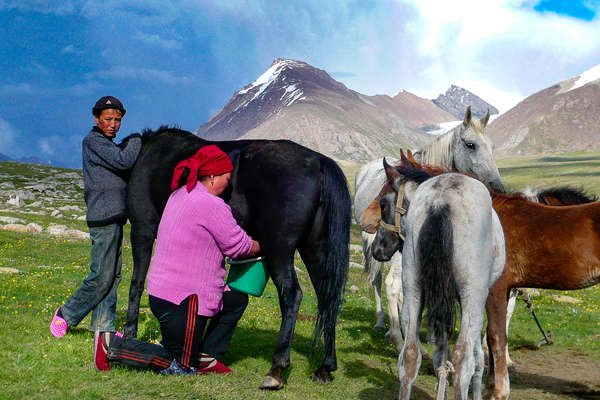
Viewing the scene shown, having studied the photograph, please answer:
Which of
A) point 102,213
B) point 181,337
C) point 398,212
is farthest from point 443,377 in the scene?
point 102,213

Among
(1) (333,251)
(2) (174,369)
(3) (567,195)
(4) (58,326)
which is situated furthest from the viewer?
(3) (567,195)

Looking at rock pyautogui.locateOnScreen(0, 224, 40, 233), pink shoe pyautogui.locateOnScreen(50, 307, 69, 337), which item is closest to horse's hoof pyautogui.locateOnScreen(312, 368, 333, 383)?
pink shoe pyautogui.locateOnScreen(50, 307, 69, 337)

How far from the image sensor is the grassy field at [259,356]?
5.59m


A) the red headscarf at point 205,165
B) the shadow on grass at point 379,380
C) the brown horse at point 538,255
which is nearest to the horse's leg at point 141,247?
the red headscarf at point 205,165

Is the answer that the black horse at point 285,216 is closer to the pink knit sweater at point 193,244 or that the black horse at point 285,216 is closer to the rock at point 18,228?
the pink knit sweater at point 193,244

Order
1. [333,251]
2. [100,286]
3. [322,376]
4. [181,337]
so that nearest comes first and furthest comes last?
[181,337] < [333,251] < [322,376] < [100,286]

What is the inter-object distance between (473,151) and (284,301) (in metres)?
4.60

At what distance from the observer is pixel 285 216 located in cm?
606

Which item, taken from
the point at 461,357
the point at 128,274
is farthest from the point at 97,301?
the point at 128,274

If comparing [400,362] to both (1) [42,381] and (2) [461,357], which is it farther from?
(1) [42,381]

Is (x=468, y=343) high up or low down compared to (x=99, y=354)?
up

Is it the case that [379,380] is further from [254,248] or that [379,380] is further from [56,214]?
[56,214]

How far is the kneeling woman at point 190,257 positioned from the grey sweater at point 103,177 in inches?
53.2

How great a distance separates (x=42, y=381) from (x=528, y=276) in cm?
590
